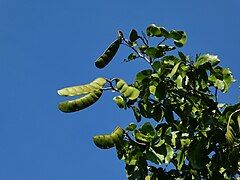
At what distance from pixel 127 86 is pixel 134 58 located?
49cm

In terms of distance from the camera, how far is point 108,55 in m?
4.59

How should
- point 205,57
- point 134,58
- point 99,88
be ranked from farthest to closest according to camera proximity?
1. point 134,58
2. point 205,57
3. point 99,88

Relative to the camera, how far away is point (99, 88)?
14.0ft

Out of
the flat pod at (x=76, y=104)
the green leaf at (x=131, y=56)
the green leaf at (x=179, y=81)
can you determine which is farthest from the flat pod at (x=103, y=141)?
the green leaf at (x=131, y=56)

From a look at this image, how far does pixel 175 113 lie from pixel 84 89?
2.99ft

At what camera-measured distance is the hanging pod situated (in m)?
4.14

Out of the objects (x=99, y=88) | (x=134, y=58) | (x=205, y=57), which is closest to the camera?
(x=99, y=88)

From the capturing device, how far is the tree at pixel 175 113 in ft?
14.6

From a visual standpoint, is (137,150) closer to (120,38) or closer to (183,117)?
(183,117)

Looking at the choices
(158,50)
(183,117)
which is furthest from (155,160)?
(158,50)

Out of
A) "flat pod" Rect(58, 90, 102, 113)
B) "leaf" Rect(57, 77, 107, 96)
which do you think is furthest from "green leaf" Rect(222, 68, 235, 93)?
"flat pod" Rect(58, 90, 102, 113)

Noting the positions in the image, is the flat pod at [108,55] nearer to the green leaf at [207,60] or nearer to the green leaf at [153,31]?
the green leaf at [153,31]

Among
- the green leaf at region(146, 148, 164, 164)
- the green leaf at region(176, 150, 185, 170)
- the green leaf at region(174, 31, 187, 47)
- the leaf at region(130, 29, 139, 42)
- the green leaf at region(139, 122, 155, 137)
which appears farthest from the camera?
the green leaf at region(174, 31, 187, 47)

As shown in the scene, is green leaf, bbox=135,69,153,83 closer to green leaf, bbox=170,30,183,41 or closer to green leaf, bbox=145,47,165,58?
green leaf, bbox=145,47,165,58
